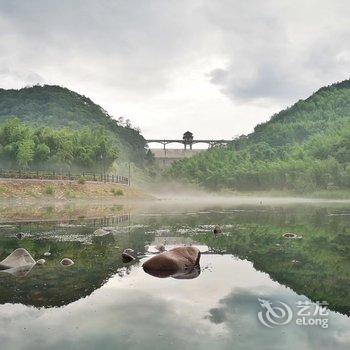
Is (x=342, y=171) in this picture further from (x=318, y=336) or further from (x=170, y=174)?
(x=318, y=336)

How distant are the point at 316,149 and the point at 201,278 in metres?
142

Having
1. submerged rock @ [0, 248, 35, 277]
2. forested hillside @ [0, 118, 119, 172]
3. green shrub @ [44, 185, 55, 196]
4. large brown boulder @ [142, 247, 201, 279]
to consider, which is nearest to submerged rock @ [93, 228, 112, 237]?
submerged rock @ [0, 248, 35, 277]

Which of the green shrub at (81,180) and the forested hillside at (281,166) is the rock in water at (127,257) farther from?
the forested hillside at (281,166)

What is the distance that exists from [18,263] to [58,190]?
60.2m

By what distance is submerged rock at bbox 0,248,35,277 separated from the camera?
1567 cm

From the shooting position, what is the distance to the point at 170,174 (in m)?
A: 180

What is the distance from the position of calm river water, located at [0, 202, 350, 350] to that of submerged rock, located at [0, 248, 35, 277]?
0.45 meters

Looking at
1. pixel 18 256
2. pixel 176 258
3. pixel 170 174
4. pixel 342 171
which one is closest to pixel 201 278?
pixel 176 258

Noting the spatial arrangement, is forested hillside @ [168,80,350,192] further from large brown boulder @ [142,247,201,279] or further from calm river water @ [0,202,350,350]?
large brown boulder @ [142,247,201,279]

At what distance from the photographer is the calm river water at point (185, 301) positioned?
913 cm

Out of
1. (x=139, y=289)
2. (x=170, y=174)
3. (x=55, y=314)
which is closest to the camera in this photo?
(x=55, y=314)

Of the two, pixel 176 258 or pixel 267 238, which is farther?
pixel 267 238

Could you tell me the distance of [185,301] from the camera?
11.8 m

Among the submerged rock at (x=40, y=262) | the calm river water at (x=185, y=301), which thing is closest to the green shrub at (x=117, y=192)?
the calm river water at (x=185, y=301)
